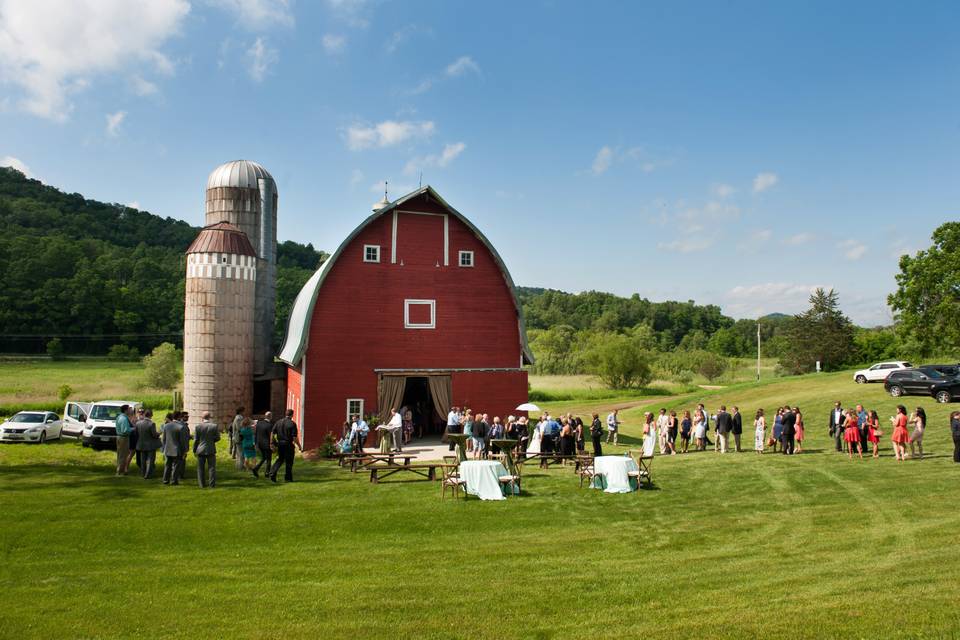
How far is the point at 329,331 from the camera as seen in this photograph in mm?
21859

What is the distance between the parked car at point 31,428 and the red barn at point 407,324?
8.20 meters

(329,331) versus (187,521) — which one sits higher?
(329,331)

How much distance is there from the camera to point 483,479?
13172 mm

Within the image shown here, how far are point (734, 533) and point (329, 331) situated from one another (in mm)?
14908

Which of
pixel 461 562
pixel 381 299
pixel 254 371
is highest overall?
pixel 381 299

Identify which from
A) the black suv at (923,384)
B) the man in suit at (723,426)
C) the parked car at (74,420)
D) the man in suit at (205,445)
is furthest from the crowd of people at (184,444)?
the black suv at (923,384)

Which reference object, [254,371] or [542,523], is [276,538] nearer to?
[542,523]

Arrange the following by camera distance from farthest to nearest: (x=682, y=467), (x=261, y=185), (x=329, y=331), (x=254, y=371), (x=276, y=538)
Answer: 1. (x=261, y=185)
2. (x=254, y=371)
3. (x=329, y=331)
4. (x=682, y=467)
5. (x=276, y=538)

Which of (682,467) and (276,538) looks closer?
(276,538)

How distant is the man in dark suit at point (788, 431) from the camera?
18719mm

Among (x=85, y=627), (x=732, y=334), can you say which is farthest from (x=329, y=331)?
(x=732, y=334)

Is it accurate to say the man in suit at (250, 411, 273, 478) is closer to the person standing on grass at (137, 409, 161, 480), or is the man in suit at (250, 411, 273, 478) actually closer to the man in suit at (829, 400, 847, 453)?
the person standing on grass at (137, 409, 161, 480)

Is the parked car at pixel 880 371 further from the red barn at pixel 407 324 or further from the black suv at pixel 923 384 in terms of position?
the red barn at pixel 407 324

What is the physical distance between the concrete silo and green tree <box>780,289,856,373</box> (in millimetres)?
44250
